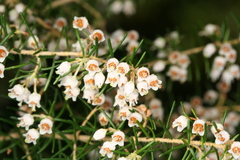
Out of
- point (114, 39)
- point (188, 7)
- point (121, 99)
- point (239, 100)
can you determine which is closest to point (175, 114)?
point (239, 100)

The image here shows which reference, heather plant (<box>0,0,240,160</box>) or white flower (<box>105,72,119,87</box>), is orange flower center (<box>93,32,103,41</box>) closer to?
heather plant (<box>0,0,240,160</box>)

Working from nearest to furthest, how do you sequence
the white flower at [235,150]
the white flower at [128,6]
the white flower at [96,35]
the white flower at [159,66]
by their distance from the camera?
the white flower at [235,150] < the white flower at [96,35] < the white flower at [159,66] < the white flower at [128,6]

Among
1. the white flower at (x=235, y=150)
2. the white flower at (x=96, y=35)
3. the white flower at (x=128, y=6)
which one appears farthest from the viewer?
the white flower at (x=128, y=6)

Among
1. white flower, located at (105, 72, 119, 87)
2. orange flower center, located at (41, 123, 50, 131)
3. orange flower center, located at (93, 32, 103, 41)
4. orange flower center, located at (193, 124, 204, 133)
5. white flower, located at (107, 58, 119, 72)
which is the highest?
orange flower center, located at (93, 32, 103, 41)

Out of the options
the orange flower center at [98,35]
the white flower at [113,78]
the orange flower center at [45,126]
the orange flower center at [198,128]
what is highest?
the orange flower center at [98,35]

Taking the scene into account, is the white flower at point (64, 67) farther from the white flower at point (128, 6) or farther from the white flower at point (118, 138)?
Answer: the white flower at point (128, 6)

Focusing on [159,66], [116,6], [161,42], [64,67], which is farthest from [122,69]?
[116,6]

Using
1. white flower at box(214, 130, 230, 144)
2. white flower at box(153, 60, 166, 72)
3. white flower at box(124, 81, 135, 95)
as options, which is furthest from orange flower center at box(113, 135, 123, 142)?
white flower at box(153, 60, 166, 72)

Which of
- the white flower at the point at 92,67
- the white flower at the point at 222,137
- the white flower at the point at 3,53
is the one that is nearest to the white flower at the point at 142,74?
the white flower at the point at 92,67
